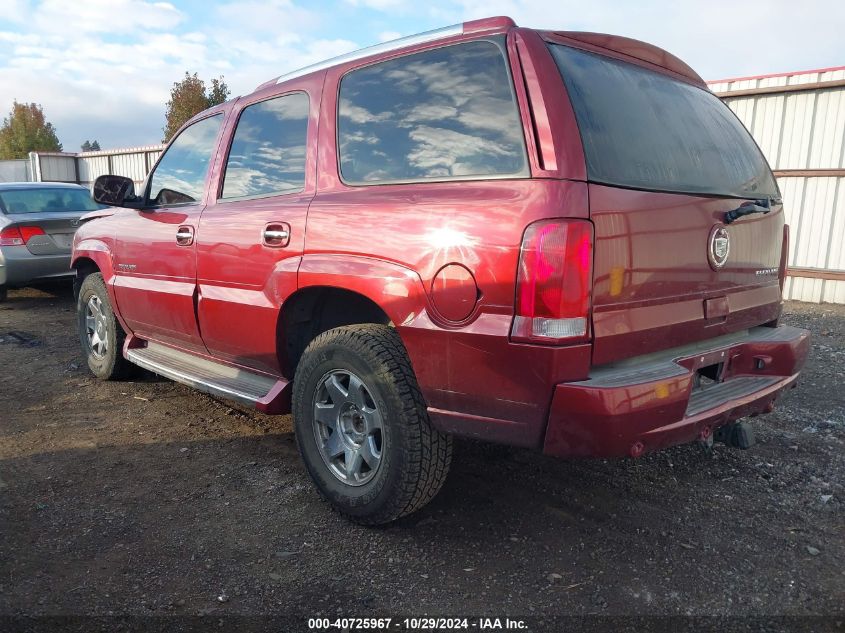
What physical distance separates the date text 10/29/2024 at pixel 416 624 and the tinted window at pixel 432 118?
5.11 feet

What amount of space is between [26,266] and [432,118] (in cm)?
702

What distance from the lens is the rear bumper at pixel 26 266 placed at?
7.65 metres

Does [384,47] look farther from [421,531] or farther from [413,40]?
[421,531]

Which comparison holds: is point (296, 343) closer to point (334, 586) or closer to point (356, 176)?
point (356, 176)

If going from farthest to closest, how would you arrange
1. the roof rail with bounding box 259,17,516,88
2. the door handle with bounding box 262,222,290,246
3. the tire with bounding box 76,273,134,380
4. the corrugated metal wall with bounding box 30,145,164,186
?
the corrugated metal wall with bounding box 30,145,164,186 < the tire with bounding box 76,273,134,380 < the door handle with bounding box 262,222,290,246 < the roof rail with bounding box 259,17,516,88

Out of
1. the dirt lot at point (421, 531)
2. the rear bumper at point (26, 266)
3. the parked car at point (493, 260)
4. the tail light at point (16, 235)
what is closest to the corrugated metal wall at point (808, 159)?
the dirt lot at point (421, 531)

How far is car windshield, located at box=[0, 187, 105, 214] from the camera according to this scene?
8203 mm

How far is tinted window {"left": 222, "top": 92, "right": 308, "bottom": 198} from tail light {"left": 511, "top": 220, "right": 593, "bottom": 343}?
1.41 meters

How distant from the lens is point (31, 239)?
775 cm

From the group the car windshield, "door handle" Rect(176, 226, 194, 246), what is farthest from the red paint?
the car windshield

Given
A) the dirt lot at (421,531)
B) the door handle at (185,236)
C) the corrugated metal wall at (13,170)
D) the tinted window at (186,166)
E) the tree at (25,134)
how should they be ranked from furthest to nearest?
the tree at (25,134)
the corrugated metal wall at (13,170)
the tinted window at (186,166)
the door handle at (185,236)
the dirt lot at (421,531)

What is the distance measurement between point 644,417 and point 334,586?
4.24ft

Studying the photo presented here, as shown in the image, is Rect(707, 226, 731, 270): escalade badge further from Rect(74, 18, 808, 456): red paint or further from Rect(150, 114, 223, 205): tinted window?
Rect(150, 114, 223, 205): tinted window

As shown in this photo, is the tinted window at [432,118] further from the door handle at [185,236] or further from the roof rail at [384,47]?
the door handle at [185,236]
